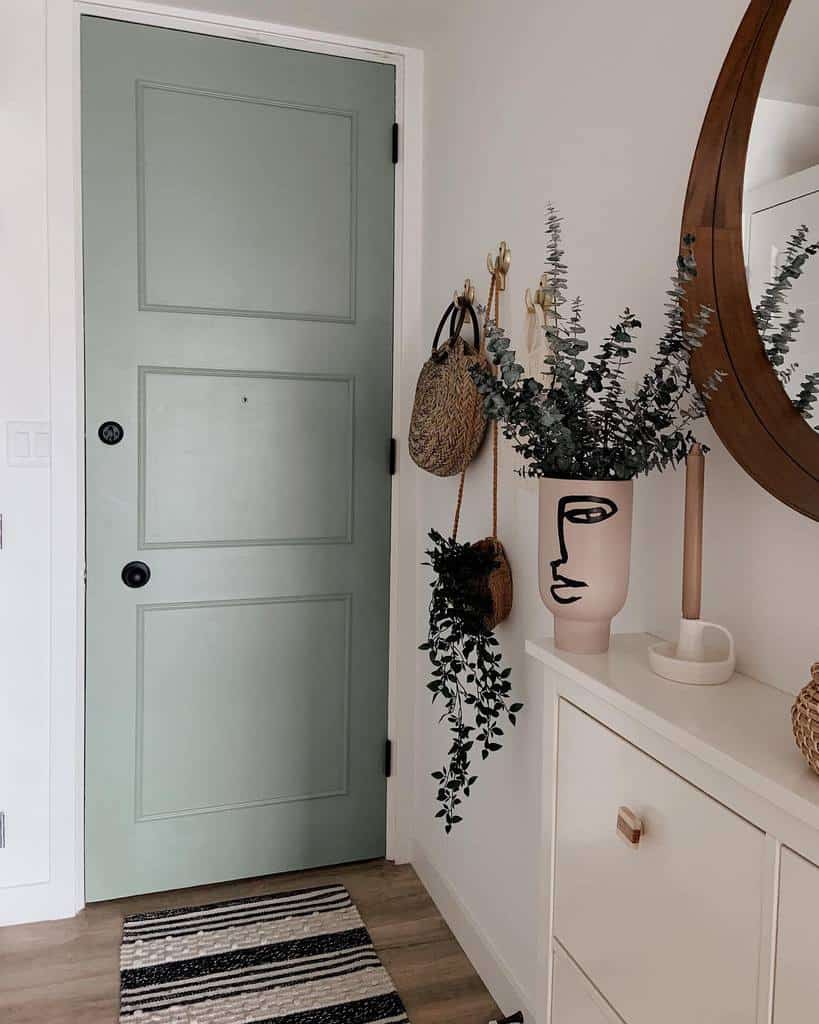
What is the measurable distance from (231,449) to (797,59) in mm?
1724

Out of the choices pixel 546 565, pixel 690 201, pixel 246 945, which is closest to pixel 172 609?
pixel 246 945

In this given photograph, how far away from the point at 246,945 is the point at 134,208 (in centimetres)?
192

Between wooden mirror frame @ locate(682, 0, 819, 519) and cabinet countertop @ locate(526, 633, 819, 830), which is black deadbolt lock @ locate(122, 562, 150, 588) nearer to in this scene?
cabinet countertop @ locate(526, 633, 819, 830)

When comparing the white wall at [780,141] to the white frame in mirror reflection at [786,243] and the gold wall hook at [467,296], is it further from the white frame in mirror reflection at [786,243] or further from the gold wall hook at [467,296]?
the gold wall hook at [467,296]

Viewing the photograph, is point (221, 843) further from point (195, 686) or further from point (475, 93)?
point (475, 93)

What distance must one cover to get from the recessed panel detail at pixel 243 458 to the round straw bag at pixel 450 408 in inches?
15.8

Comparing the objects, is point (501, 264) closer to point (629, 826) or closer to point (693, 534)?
point (693, 534)

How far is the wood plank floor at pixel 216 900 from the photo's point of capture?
1984 millimetres

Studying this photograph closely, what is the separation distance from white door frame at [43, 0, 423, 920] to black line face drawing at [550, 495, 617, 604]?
138 centimetres

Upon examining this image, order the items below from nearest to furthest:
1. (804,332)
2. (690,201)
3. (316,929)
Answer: (804,332) < (690,201) < (316,929)

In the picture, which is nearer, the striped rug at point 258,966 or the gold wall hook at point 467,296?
the striped rug at point 258,966

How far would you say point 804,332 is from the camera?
3.27 ft

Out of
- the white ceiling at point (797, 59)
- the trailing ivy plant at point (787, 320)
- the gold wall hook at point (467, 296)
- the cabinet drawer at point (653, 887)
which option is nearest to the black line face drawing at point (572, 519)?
the cabinet drawer at point (653, 887)

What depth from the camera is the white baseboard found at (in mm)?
1927
